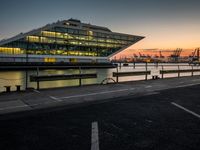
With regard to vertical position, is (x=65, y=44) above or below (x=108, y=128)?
above

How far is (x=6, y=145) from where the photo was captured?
148 inches

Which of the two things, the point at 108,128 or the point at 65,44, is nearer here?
the point at 108,128

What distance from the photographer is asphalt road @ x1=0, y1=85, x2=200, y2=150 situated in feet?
12.3

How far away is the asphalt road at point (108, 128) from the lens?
3.75 metres

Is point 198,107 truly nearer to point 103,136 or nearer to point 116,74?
point 103,136

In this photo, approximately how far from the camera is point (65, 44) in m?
105

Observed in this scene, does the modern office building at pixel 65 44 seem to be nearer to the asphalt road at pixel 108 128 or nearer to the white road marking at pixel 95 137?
the asphalt road at pixel 108 128

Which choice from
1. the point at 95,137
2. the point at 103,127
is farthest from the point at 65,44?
the point at 95,137

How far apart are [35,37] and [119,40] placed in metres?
58.6

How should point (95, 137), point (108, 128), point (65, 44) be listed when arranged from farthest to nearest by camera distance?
point (65, 44), point (108, 128), point (95, 137)

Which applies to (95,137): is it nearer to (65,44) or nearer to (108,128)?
(108,128)

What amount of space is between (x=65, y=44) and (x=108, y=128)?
10441 centimetres

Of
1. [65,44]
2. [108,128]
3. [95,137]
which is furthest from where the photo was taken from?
[65,44]

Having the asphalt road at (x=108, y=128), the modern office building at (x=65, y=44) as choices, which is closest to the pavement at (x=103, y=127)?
the asphalt road at (x=108, y=128)
